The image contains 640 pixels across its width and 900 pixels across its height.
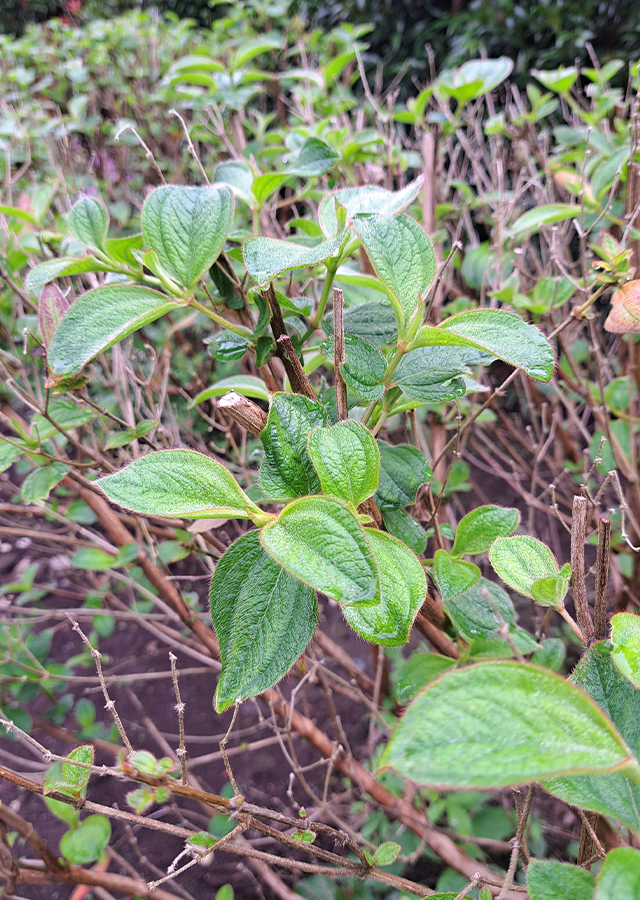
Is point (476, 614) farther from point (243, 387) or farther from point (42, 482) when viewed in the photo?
point (42, 482)

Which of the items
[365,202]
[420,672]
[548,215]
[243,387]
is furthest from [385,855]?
[548,215]

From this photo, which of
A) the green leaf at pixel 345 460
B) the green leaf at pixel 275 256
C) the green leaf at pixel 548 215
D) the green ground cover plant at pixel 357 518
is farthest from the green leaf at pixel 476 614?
the green leaf at pixel 548 215

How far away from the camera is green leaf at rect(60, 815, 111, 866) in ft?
2.33

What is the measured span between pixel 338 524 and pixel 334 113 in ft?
4.32

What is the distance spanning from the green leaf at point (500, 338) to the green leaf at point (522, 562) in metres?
0.13

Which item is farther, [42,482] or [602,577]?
[42,482]

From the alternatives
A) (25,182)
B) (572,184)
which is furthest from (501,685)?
(25,182)

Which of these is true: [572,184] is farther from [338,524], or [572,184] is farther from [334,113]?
[338,524]

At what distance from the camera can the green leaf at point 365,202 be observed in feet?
1.44

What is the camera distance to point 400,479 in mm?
507

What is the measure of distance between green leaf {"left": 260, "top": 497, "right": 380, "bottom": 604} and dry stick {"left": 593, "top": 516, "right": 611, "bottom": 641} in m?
0.16

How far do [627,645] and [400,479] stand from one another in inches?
9.0

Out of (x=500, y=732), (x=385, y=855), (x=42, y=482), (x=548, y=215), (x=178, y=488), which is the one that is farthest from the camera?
(x=548, y=215)

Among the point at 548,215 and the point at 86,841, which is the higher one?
the point at 548,215
